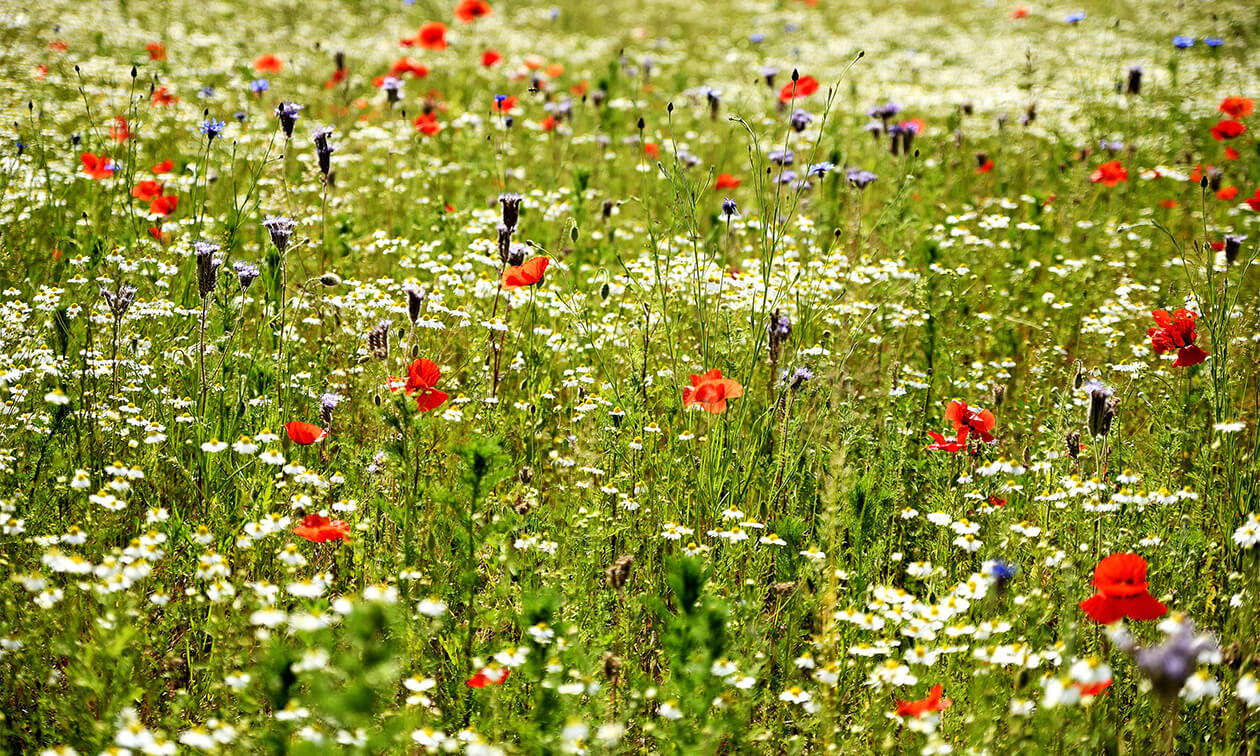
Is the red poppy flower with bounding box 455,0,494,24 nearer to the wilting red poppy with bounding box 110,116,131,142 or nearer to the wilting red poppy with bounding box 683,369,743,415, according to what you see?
the wilting red poppy with bounding box 110,116,131,142

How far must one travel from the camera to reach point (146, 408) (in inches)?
127

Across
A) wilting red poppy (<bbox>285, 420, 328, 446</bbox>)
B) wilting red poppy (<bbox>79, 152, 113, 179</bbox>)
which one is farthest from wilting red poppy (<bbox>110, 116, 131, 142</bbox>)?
wilting red poppy (<bbox>285, 420, 328, 446</bbox>)

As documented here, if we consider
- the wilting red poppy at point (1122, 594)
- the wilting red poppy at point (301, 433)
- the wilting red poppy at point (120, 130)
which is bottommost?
the wilting red poppy at point (1122, 594)

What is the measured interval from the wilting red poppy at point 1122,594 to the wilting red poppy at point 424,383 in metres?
1.73

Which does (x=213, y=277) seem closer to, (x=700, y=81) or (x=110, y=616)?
(x=110, y=616)

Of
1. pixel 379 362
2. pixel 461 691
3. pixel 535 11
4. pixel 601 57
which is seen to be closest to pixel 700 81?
pixel 601 57

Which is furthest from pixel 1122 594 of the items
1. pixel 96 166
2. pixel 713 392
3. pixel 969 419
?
pixel 96 166

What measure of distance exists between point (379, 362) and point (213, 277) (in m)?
0.61

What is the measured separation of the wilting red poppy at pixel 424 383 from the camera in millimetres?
2726

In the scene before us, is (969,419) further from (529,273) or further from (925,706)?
(529,273)

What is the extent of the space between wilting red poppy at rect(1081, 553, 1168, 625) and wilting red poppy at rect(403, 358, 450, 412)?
173 centimetres

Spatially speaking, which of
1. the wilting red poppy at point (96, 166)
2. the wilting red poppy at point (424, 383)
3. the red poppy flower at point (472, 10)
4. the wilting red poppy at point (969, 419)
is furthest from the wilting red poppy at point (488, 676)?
the red poppy flower at point (472, 10)

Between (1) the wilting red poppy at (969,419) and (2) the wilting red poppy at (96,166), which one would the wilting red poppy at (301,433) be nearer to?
(1) the wilting red poppy at (969,419)

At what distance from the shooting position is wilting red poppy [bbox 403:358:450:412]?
273 centimetres
